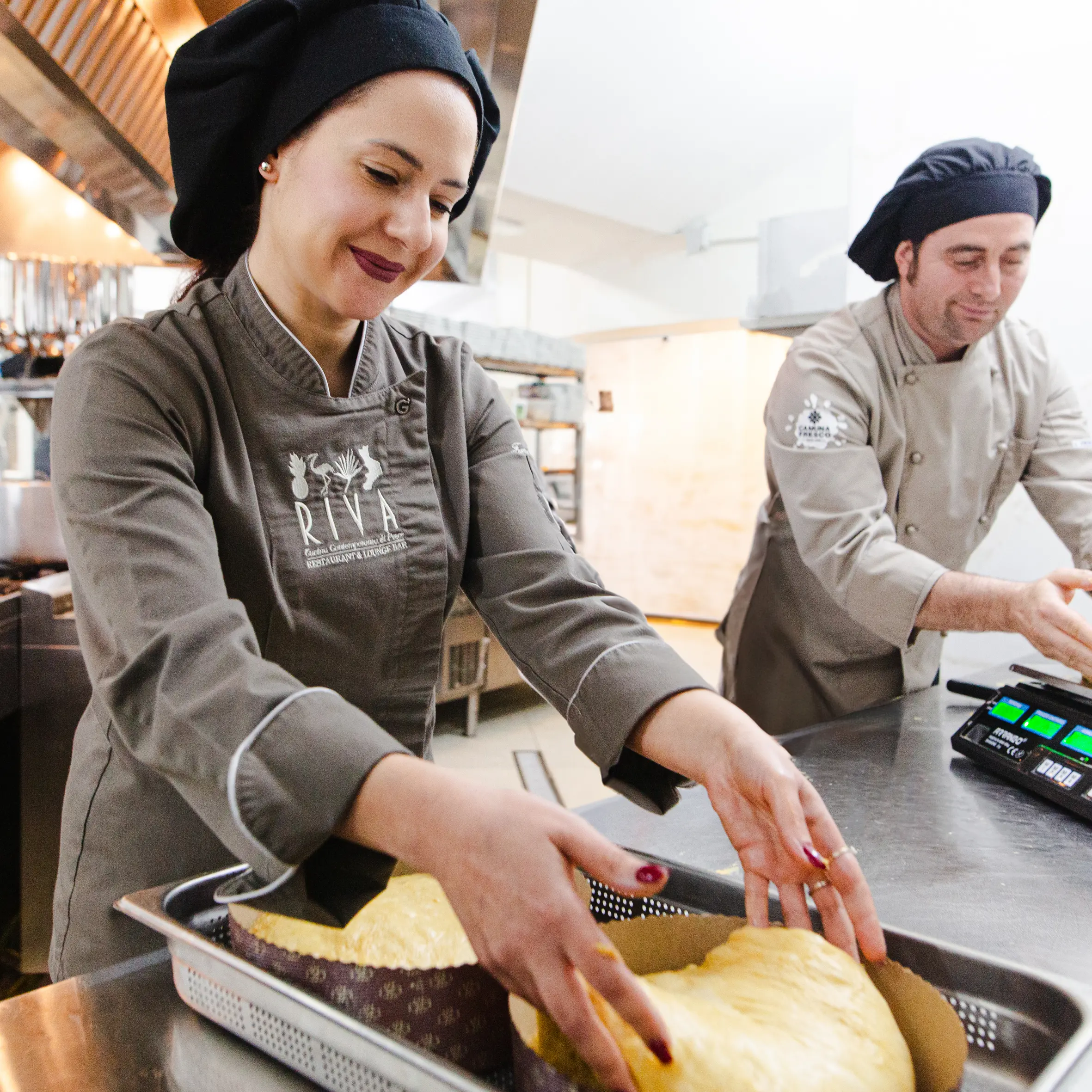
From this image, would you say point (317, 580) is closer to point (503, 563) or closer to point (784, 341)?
point (503, 563)

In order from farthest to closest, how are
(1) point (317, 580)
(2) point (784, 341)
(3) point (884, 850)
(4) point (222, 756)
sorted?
(2) point (784, 341) < (3) point (884, 850) < (1) point (317, 580) < (4) point (222, 756)

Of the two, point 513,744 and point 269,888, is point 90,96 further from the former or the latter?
point 513,744

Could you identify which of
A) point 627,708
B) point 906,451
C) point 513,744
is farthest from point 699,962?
point 513,744

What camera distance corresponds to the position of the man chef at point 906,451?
1649mm

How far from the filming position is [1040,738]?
127 cm

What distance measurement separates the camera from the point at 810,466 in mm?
1696

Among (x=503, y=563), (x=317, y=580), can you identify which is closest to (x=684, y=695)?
(x=503, y=563)

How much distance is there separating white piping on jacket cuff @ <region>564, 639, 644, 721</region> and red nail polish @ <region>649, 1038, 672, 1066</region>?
16.9 inches

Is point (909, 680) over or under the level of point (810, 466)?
under

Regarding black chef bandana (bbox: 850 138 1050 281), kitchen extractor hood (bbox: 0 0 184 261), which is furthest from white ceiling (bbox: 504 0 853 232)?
black chef bandana (bbox: 850 138 1050 281)

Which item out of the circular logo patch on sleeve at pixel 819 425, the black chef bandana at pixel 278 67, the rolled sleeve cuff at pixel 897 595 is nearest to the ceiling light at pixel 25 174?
the black chef bandana at pixel 278 67

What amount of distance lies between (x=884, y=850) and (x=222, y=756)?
2.70 ft

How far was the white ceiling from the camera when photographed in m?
4.60

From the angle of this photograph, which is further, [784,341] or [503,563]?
[784,341]
